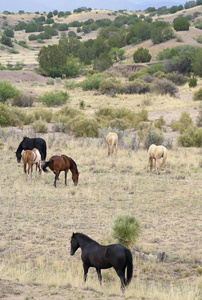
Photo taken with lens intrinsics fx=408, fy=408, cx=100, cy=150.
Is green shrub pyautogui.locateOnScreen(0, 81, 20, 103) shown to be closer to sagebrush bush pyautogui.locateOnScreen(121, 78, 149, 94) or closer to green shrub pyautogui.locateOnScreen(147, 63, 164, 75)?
sagebrush bush pyautogui.locateOnScreen(121, 78, 149, 94)

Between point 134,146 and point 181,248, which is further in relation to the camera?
point 134,146

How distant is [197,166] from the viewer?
49.1 ft

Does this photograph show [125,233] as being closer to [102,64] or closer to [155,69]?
[155,69]

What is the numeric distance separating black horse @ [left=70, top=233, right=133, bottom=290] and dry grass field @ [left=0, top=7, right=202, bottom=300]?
0.28m

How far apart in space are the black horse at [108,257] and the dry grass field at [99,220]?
0.92ft

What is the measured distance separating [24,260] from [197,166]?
904 centimetres

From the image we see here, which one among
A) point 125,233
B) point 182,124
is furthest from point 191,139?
point 125,233

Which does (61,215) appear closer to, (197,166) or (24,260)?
(24,260)

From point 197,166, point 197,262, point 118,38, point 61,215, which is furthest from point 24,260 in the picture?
point 118,38

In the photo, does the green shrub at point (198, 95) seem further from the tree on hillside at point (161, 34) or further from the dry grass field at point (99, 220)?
the tree on hillside at point (161, 34)

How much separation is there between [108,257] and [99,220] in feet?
12.1

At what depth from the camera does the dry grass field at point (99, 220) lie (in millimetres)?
6141

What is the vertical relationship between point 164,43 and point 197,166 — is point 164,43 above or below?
below

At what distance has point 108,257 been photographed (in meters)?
5.98
